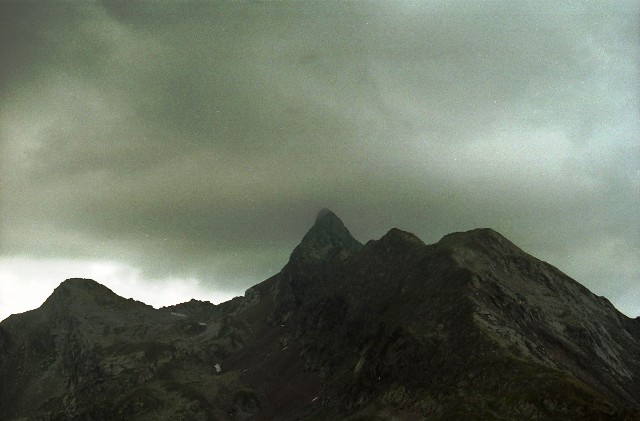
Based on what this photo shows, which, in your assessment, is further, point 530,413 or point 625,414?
point 530,413

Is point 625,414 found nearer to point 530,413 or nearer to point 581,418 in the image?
point 581,418

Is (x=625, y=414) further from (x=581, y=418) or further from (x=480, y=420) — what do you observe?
(x=480, y=420)

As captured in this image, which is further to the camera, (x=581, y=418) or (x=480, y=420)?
(x=480, y=420)

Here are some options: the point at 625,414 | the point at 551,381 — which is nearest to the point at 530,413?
the point at 551,381

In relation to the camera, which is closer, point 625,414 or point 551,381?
point 625,414

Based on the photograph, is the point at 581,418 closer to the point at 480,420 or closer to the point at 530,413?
the point at 530,413

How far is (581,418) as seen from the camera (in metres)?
170

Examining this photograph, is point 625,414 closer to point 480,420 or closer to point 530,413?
point 530,413

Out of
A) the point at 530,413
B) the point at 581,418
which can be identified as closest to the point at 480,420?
the point at 530,413

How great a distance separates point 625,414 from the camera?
543 feet

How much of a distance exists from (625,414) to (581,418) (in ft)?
36.7

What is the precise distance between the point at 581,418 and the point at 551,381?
831 inches

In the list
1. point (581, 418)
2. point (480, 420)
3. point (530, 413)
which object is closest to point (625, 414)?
point (581, 418)

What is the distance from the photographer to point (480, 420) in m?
192
